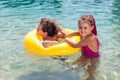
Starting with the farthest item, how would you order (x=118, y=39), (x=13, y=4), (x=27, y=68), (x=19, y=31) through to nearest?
(x=13, y=4) → (x=19, y=31) → (x=118, y=39) → (x=27, y=68)

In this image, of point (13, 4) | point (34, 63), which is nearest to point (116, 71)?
point (34, 63)

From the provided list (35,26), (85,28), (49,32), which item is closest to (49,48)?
(49,32)

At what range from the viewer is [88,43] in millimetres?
4434

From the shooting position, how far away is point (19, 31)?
7.20 meters

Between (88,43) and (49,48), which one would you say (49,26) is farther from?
(88,43)

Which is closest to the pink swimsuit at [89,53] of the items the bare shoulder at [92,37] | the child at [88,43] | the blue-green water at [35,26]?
the child at [88,43]

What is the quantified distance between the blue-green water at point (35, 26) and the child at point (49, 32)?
0.33 metres

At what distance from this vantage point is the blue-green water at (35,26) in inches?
180

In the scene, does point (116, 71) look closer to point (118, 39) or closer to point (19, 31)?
point (118, 39)

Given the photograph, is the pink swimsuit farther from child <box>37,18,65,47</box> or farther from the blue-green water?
child <box>37,18,65,47</box>

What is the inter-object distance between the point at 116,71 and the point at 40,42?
153 centimetres

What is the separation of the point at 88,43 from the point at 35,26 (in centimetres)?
366

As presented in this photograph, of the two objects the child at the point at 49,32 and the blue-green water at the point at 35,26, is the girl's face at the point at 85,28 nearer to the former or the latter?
the blue-green water at the point at 35,26

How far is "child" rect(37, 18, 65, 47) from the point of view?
5.23m
